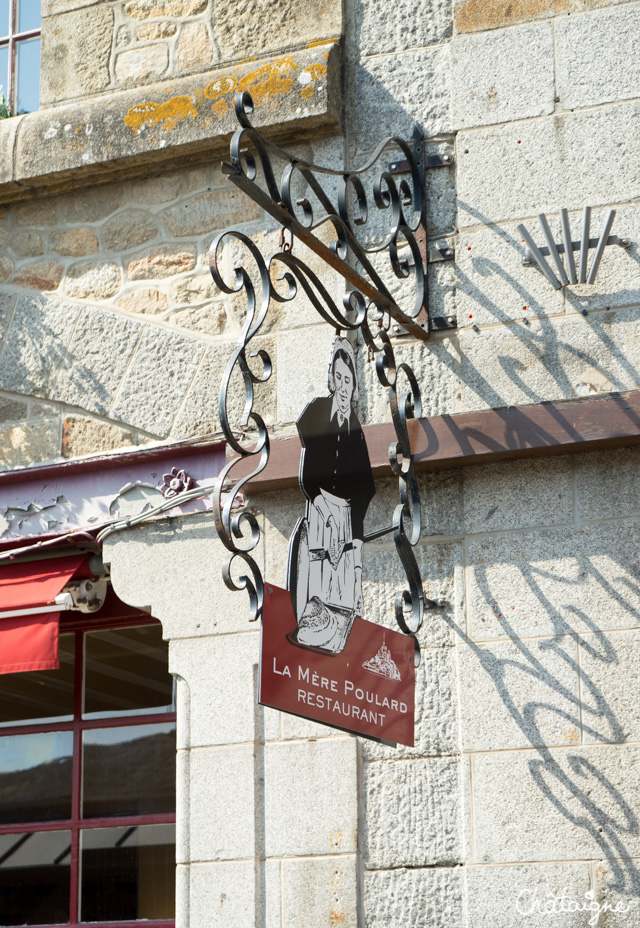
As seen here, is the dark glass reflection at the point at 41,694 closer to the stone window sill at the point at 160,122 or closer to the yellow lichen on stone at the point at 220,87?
the stone window sill at the point at 160,122

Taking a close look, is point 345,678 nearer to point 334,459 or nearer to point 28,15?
point 334,459

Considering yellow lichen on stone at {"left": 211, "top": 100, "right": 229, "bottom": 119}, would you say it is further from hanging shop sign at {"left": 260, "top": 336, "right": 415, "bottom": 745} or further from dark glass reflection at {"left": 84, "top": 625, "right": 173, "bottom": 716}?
dark glass reflection at {"left": 84, "top": 625, "right": 173, "bottom": 716}

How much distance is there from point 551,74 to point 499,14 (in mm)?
337

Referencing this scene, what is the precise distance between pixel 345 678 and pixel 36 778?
6.94 ft

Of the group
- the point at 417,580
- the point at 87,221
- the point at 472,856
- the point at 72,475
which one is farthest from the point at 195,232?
the point at 472,856

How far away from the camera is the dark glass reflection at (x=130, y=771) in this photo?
191 inches

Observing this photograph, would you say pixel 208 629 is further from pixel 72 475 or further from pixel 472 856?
pixel 472 856

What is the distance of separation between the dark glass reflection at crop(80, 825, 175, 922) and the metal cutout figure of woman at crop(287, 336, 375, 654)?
5.57 ft

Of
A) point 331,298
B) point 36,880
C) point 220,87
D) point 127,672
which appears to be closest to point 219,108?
point 220,87

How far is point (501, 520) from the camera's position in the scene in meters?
4.21

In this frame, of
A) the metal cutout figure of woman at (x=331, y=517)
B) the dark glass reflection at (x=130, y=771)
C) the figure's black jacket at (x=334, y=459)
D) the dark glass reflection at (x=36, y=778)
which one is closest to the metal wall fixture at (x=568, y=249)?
the metal cutout figure of woman at (x=331, y=517)

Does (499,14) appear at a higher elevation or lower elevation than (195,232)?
higher

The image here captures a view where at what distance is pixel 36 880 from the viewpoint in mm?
4938

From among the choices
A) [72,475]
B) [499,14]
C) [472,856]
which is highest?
[499,14]
